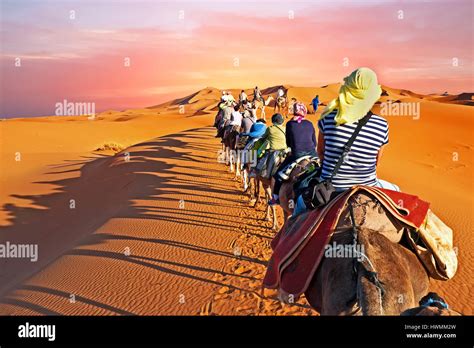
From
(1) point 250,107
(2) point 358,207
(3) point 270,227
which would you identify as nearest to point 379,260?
(2) point 358,207

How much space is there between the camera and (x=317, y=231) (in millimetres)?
3896

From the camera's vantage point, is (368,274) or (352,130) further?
(352,130)

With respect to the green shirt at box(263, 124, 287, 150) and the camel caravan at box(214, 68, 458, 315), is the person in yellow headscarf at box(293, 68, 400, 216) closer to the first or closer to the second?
the camel caravan at box(214, 68, 458, 315)

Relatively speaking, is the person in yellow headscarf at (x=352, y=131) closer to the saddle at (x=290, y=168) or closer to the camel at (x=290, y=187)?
the camel at (x=290, y=187)

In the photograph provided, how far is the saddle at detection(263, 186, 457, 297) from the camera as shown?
12.5 feet

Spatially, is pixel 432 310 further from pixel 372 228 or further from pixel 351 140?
pixel 351 140

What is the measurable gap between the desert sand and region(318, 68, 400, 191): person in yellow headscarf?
10.7 feet

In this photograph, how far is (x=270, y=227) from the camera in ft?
34.8

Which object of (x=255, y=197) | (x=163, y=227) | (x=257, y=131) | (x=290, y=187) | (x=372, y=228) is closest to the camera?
(x=372, y=228)

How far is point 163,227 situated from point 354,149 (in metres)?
7.80

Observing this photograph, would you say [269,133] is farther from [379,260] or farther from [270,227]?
[379,260]

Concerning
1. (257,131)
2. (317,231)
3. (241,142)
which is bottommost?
(317,231)

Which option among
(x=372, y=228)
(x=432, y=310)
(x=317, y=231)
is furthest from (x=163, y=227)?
(x=432, y=310)

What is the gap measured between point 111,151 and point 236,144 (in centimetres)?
2502
